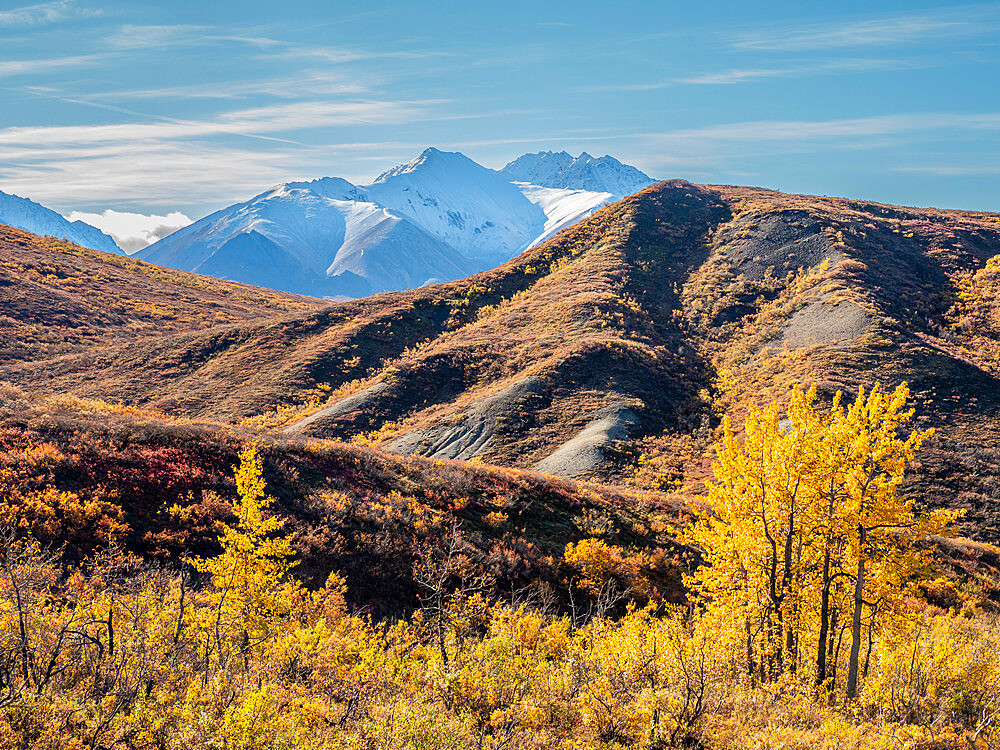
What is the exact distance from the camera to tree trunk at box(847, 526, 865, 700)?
38.1 feet

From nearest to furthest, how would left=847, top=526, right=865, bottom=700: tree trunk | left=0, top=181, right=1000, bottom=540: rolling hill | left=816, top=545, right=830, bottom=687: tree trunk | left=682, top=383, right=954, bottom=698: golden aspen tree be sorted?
1. left=847, top=526, right=865, bottom=700: tree trunk
2. left=682, top=383, right=954, bottom=698: golden aspen tree
3. left=816, top=545, right=830, bottom=687: tree trunk
4. left=0, top=181, right=1000, bottom=540: rolling hill

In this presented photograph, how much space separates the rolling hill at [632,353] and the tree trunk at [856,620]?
20718 mm

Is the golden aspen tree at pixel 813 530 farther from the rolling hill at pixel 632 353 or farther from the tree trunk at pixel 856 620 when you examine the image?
the rolling hill at pixel 632 353

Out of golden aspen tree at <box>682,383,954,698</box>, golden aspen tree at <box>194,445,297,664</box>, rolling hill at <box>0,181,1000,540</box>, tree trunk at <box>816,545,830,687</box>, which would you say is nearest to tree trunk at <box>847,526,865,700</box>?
golden aspen tree at <box>682,383,954,698</box>

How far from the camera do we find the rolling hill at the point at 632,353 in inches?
1516

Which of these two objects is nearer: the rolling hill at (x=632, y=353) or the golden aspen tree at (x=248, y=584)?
the golden aspen tree at (x=248, y=584)

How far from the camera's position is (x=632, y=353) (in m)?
50.5

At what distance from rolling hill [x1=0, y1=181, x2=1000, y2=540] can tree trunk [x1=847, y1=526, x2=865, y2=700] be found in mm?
20718

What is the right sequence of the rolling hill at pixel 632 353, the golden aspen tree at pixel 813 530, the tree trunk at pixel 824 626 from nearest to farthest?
1. the golden aspen tree at pixel 813 530
2. the tree trunk at pixel 824 626
3. the rolling hill at pixel 632 353

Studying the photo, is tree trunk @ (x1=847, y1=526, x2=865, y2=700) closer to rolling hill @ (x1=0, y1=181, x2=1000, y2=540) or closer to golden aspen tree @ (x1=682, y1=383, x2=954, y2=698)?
golden aspen tree @ (x1=682, y1=383, x2=954, y2=698)

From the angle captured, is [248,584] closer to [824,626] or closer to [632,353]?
[824,626]

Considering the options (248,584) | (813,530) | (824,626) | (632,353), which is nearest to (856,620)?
(824,626)

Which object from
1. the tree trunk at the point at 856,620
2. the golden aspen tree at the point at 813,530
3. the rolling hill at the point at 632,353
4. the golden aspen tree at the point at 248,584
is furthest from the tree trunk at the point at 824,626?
the rolling hill at the point at 632,353

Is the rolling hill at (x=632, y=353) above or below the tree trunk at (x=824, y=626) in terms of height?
above
